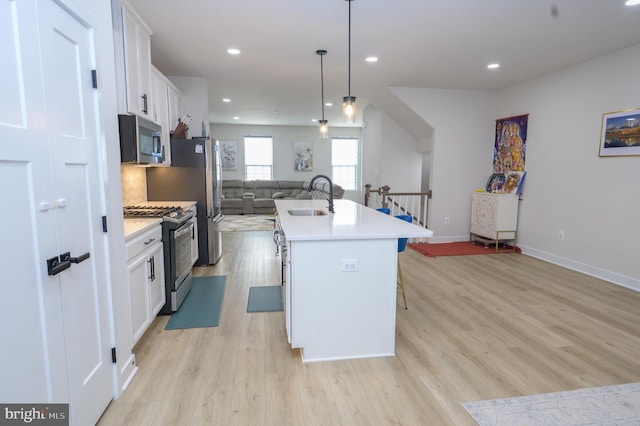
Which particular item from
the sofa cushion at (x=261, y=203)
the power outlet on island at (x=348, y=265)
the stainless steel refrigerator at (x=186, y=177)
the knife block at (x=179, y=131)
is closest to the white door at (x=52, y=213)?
the power outlet on island at (x=348, y=265)

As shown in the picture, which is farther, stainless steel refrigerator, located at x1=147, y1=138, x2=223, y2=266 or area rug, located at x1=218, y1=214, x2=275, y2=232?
area rug, located at x1=218, y1=214, x2=275, y2=232

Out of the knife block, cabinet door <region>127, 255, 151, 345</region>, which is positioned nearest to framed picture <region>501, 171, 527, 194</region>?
the knife block

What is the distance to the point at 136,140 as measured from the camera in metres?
2.65

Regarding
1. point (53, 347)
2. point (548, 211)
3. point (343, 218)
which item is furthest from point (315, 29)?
point (548, 211)

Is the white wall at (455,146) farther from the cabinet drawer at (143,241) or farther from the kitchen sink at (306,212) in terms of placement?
the cabinet drawer at (143,241)

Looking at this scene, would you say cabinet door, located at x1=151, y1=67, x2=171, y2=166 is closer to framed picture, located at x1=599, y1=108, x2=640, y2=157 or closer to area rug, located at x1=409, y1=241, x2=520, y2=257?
area rug, located at x1=409, y1=241, x2=520, y2=257

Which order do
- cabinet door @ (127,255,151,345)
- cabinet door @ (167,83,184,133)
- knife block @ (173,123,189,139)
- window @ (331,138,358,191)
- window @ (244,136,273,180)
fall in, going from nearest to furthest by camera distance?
cabinet door @ (127,255,151,345) < cabinet door @ (167,83,184,133) < knife block @ (173,123,189,139) < window @ (244,136,273,180) < window @ (331,138,358,191)

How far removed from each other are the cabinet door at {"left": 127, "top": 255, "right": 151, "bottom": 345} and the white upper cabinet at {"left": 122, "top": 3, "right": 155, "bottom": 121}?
4.43ft

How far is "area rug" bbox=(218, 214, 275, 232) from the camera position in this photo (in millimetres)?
7547

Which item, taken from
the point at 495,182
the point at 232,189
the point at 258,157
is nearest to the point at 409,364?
the point at 495,182

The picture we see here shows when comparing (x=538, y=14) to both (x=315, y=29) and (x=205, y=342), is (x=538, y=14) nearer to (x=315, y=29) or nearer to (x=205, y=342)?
(x=315, y=29)

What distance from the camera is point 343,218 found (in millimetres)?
2918

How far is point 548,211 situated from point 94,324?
553 centimetres

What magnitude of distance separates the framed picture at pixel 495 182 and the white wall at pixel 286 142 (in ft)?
18.3
